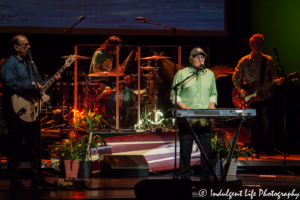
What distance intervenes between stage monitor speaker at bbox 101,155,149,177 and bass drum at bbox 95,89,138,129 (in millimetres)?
1728

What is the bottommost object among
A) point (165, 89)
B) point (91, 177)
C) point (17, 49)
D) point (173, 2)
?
point (91, 177)

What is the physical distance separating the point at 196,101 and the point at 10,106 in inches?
84.2

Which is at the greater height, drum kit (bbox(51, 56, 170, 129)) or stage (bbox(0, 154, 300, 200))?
drum kit (bbox(51, 56, 170, 129))

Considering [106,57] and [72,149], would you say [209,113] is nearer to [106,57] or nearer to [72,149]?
[72,149]

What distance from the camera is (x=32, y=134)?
4504 mm

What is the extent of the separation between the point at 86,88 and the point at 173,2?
249 centimetres

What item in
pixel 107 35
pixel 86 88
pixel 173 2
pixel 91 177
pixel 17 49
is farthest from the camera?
pixel 107 35

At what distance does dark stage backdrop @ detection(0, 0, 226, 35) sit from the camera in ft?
25.2

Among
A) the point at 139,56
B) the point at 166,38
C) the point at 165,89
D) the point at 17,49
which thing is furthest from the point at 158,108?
the point at 17,49

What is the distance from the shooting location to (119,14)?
796 cm

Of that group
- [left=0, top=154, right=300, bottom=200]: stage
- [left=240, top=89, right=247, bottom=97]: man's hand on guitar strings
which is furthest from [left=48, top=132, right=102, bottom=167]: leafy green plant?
[left=240, top=89, right=247, bottom=97]: man's hand on guitar strings

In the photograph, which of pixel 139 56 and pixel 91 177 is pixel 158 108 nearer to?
pixel 139 56

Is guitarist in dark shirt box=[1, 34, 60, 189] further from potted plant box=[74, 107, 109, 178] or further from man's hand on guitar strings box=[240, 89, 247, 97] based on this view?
man's hand on guitar strings box=[240, 89, 247, 97]

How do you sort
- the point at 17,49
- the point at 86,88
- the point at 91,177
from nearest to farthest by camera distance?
the point at 17,49 < the point at 91,177 < the point at 86,88
